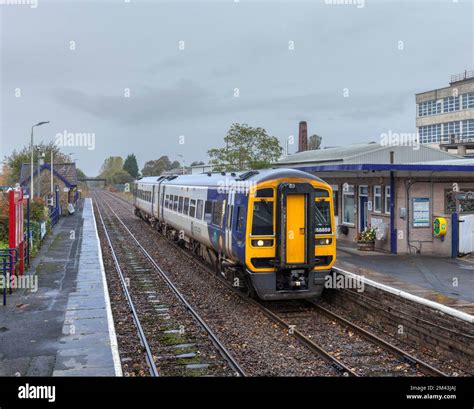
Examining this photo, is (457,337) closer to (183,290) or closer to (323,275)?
(323,275)

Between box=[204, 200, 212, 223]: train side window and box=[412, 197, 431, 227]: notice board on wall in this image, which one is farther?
box=[412, 197, 431, 227]: notice board on wall

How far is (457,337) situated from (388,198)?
392 inches

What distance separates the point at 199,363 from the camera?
8.73 meters

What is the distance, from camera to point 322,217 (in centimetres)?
1200

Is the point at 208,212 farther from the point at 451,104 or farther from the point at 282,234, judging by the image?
the point at 451,104

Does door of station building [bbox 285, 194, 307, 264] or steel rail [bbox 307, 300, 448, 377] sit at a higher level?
door of station building [bbox 285, 194, 307, 264]

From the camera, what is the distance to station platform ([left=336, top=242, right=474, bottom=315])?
11.1m

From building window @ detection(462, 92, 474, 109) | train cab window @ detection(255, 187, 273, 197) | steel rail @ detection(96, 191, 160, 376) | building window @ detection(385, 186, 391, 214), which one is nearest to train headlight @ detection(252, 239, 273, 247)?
train cab window @ detection(255, 187, 273, 197)

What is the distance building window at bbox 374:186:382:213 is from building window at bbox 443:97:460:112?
3459 cm

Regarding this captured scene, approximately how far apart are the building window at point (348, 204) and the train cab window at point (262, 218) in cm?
990

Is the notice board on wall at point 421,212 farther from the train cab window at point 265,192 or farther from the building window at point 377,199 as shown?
the train cab window at point 265,192

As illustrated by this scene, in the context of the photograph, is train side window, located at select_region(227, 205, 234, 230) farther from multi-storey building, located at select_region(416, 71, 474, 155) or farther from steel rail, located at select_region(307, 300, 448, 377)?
multi-storey building, located at select_region(416, 71, 474, 155)

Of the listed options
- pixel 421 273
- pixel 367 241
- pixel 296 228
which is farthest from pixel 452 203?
pixel 296 228
